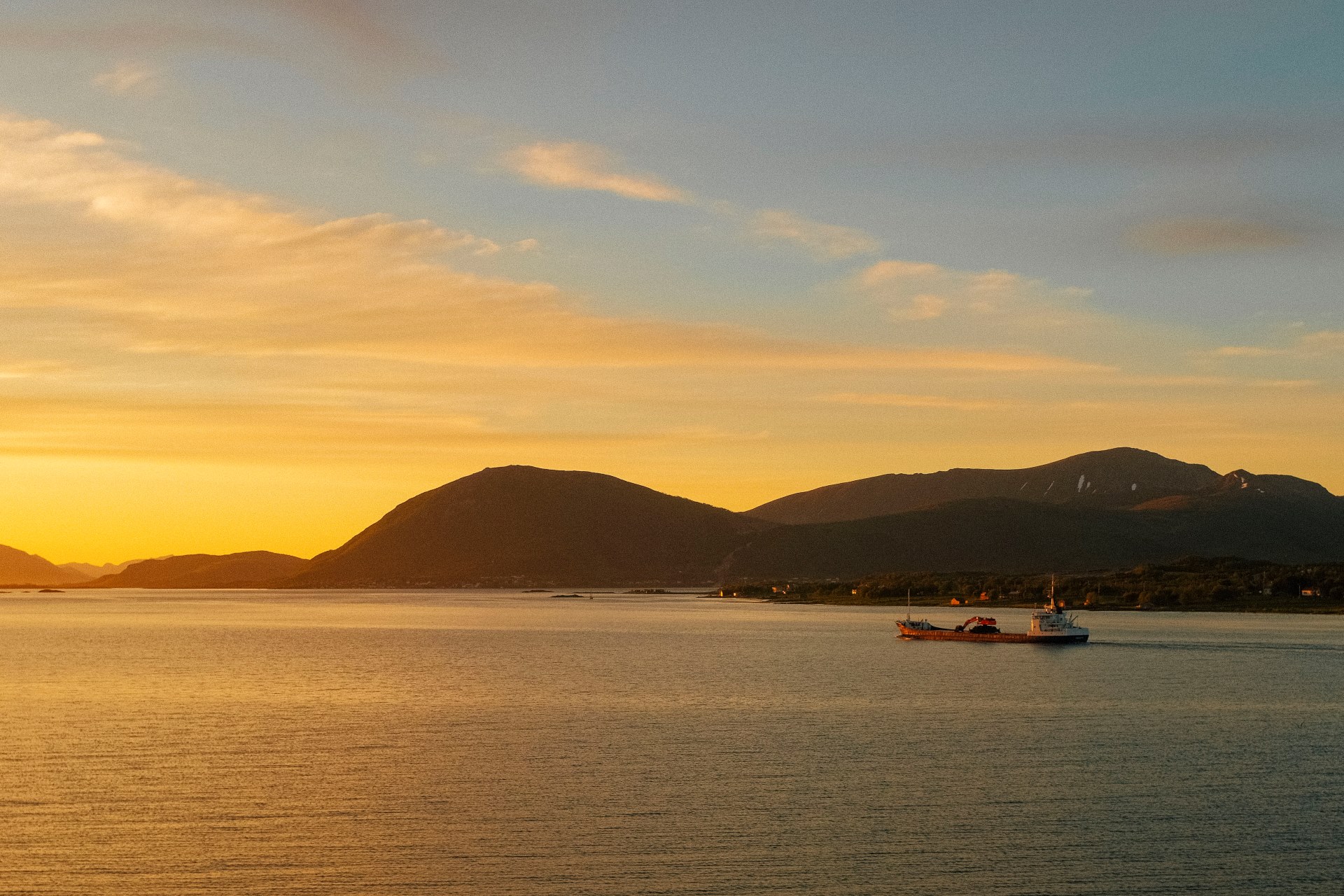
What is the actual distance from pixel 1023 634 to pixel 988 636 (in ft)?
14.3

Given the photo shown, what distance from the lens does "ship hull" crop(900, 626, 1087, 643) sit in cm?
13500

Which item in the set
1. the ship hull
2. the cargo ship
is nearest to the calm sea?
the ship hull

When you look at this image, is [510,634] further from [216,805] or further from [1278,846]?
[1278,846]

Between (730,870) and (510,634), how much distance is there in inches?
4892

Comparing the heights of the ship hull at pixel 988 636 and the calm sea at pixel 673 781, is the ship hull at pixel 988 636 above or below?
above

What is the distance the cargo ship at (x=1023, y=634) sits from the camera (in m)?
136

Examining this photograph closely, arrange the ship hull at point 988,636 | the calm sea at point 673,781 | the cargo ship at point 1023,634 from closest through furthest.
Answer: the calm sea at point 673,781, the ship hull at point 988,636, the cargo ship at point 1023,634

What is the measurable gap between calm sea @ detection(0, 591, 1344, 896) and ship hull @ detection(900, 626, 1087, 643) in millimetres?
36648

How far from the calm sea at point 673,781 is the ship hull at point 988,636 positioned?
3665cm

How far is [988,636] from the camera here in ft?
473

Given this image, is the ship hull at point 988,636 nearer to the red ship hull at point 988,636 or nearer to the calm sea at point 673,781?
the red ship hull at point 988,636

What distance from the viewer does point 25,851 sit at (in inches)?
1431

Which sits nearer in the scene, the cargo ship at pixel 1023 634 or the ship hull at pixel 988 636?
the ship hull at pixel 988 636

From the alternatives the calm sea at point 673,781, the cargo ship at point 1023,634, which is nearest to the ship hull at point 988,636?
the cargo ship at point 1023,634
